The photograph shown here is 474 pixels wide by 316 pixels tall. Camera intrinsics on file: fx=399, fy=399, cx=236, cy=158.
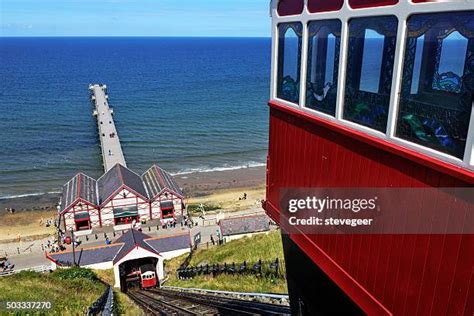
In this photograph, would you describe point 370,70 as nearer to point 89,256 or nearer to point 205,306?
point 205,306

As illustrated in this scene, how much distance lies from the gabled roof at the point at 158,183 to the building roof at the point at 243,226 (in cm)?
494

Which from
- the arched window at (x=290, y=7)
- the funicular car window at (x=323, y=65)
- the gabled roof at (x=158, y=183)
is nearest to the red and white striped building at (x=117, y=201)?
the gabled roof at (x=158, y=183)

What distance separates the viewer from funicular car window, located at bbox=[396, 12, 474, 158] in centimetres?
301

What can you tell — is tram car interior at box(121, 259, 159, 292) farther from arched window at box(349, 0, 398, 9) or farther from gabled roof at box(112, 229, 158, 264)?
arched window at box(349, 0, 398, 9)

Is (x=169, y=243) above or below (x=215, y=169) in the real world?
above

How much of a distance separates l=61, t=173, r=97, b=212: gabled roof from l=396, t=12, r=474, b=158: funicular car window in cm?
2546

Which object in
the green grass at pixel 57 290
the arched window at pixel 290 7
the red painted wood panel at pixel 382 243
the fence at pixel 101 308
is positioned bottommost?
the green grass at pixel 57 290

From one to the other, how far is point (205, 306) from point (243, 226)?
1476 centimetres

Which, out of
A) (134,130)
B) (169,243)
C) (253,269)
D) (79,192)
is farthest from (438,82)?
(134,130)

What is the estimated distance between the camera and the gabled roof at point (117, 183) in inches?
1058

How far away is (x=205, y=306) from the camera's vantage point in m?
10.6

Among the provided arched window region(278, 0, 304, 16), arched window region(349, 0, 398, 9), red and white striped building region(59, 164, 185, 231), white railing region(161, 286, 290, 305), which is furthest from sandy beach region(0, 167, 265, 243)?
arched window region(349, 0, 398, 9)

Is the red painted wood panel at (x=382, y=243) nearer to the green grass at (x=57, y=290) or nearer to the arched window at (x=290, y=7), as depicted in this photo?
the arched window at (x=290, y=7)

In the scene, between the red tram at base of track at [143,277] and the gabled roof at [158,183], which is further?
the gabled roof at [158,183]
